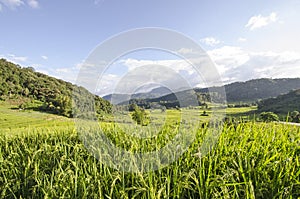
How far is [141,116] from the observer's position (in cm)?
443

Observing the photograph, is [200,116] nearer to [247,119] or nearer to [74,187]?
[247,119]

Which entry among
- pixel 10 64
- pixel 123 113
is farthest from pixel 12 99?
pixel 123 113

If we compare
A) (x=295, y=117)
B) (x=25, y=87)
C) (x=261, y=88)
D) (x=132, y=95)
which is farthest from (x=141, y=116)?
(x=261, y=88)

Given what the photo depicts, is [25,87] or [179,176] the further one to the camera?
[25,87]

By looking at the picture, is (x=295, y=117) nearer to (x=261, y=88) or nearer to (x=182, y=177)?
(x=182, y=177)

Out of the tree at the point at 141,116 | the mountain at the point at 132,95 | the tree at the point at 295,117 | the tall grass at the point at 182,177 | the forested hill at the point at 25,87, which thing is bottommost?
the tall grass at the point at 182,177

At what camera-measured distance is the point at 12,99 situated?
38562mm

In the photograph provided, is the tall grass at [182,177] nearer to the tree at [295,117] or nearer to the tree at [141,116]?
the tree at [141,116]

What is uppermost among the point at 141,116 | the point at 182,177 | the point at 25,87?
the point at 25,87

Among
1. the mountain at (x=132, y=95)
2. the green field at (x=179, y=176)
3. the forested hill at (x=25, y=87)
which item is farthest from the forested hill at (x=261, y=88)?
the green field at (x=179, y=176)

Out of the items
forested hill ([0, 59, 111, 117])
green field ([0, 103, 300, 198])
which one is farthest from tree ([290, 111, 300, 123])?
forested hill ([0, 59, 111, 117])

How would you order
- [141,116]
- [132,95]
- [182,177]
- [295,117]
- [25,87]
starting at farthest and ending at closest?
[25,87], [295,117], [141,116], [132,95], [182,177]

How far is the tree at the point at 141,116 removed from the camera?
172 inches

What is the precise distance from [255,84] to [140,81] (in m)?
170
